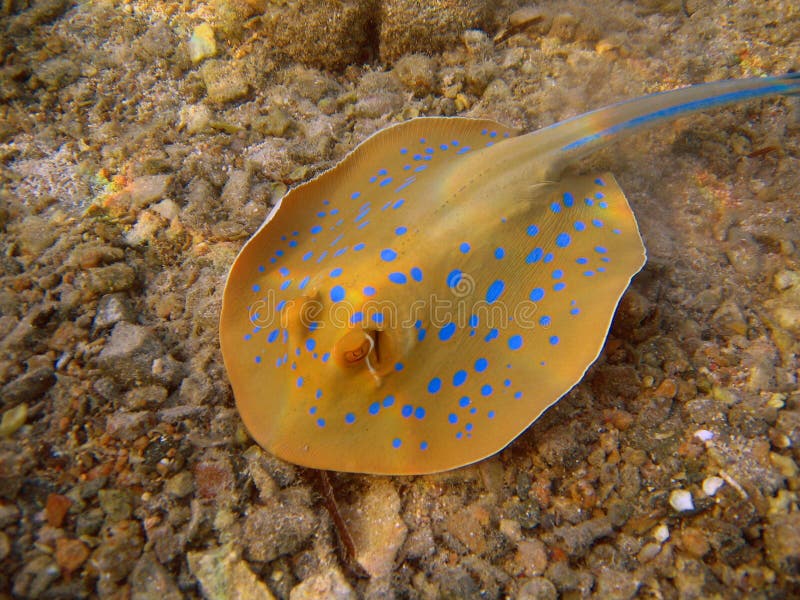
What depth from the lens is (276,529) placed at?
2.81 metres

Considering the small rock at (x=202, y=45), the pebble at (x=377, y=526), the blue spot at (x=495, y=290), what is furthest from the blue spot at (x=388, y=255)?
the small rock at (x=202, y=45)

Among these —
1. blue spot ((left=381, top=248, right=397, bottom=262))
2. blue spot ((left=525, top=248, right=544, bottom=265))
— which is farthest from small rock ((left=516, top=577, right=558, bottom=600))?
blue spot ((left=381, top=248, right=397, bottom=262))

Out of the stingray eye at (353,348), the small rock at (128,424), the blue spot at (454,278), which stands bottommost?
the small rock at (128,424)

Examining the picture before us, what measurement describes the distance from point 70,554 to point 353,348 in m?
1.98

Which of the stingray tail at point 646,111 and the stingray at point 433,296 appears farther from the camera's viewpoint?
the stingray tail at point 646,111

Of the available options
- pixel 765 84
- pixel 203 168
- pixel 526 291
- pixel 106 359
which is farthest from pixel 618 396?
pixel 203 168

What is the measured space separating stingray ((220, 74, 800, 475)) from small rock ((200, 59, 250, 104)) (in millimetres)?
1738

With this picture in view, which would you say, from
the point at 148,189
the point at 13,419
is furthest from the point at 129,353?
the point at 148,189

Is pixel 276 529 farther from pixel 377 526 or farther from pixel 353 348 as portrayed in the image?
pixel 353 348

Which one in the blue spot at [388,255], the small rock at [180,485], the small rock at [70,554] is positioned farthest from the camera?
the blue spot at [388,255]

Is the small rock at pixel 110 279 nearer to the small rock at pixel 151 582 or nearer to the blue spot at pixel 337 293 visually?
the blue spot at pixel 337 293

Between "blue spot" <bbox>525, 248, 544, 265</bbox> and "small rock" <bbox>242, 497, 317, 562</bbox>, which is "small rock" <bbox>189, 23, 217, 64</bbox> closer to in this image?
"blue spot" <bbox>525, 248, 544, 265</bbox>

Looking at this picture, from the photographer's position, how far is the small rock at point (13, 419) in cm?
280

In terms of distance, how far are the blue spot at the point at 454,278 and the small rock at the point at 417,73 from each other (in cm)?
282
